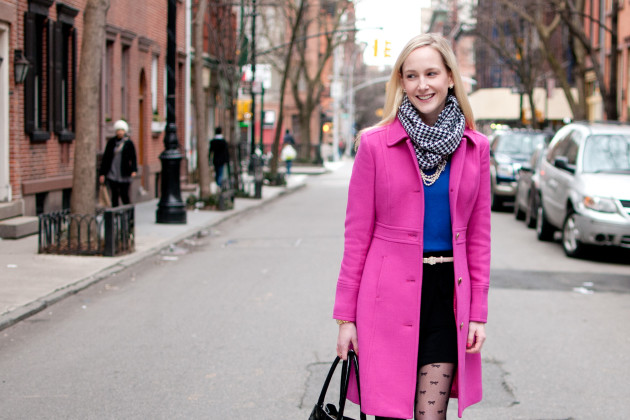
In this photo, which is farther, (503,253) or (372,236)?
(503,253)

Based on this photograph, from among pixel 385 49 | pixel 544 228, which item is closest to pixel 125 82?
pixel 544 228

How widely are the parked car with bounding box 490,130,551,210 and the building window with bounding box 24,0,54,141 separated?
9891 mm

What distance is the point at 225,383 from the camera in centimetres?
632

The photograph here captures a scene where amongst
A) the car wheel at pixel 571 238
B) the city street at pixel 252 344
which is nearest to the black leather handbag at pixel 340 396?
the city street at pixel 252 344

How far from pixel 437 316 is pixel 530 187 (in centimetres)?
1474

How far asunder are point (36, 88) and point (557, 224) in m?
9.33

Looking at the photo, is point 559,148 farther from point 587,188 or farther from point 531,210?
point 587,188

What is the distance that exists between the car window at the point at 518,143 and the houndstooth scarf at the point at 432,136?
65.0 ft

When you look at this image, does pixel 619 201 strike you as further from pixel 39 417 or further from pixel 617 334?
pixel 39 417

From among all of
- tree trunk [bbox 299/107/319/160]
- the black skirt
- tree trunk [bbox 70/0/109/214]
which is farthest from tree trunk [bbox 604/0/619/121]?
tree trunk [bbox 299/107/319/160]

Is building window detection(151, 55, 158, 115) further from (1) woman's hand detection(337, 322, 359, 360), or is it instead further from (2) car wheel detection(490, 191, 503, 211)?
(1) woman's hand detection(337, 322, 359, 360)

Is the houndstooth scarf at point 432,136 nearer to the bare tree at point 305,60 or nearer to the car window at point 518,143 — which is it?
the car window at point 518,143

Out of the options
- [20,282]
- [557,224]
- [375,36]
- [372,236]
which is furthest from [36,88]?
[375,36]

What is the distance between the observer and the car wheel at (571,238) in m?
13.3
